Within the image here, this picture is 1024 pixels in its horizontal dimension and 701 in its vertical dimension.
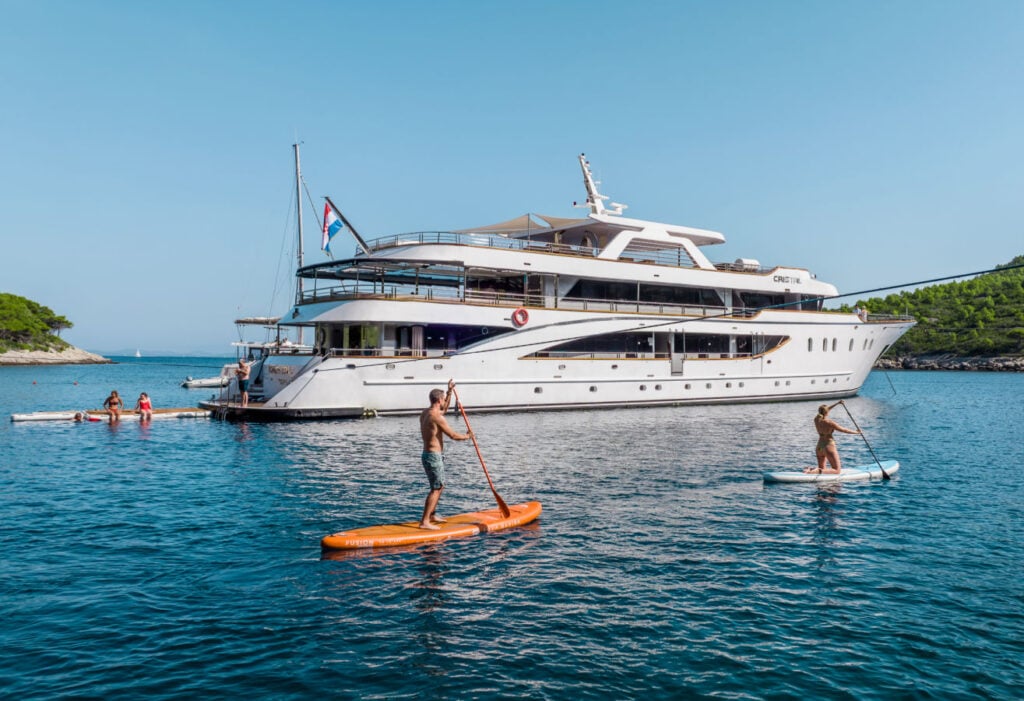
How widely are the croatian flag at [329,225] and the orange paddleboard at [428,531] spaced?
2247cm

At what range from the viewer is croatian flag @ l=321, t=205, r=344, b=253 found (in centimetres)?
3164

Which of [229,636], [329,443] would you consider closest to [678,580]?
[229,636]

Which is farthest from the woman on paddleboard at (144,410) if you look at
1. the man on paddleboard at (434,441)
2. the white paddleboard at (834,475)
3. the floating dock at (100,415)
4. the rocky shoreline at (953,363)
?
the rocky shoreline at (953,363)

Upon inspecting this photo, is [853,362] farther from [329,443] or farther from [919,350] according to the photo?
[919,350]

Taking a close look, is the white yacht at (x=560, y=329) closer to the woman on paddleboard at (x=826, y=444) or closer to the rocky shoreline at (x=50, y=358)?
the woman on paddleboard at (x=826, y=444)

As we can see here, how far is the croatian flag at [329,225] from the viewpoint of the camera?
31641 mm

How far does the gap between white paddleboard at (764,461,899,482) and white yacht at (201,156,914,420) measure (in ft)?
25.8

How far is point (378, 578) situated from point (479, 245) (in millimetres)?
22026

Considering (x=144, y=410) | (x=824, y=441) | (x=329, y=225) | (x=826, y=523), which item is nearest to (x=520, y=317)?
(x=329, y=225)

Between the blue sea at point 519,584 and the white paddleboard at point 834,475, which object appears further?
the white paddleboard at point 834,475

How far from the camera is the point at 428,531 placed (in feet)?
35.7

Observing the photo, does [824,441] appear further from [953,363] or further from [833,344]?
[953,363]

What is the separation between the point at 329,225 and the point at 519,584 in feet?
86.0

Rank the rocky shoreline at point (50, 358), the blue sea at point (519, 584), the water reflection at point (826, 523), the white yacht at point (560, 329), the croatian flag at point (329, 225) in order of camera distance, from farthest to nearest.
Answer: the rocky shoreline at point (50, 358), the croatian flag at point (329, 225), the white yacht at point (560, 329), the water reflection at point (826, 523), the blue sea at point (519, 584)
